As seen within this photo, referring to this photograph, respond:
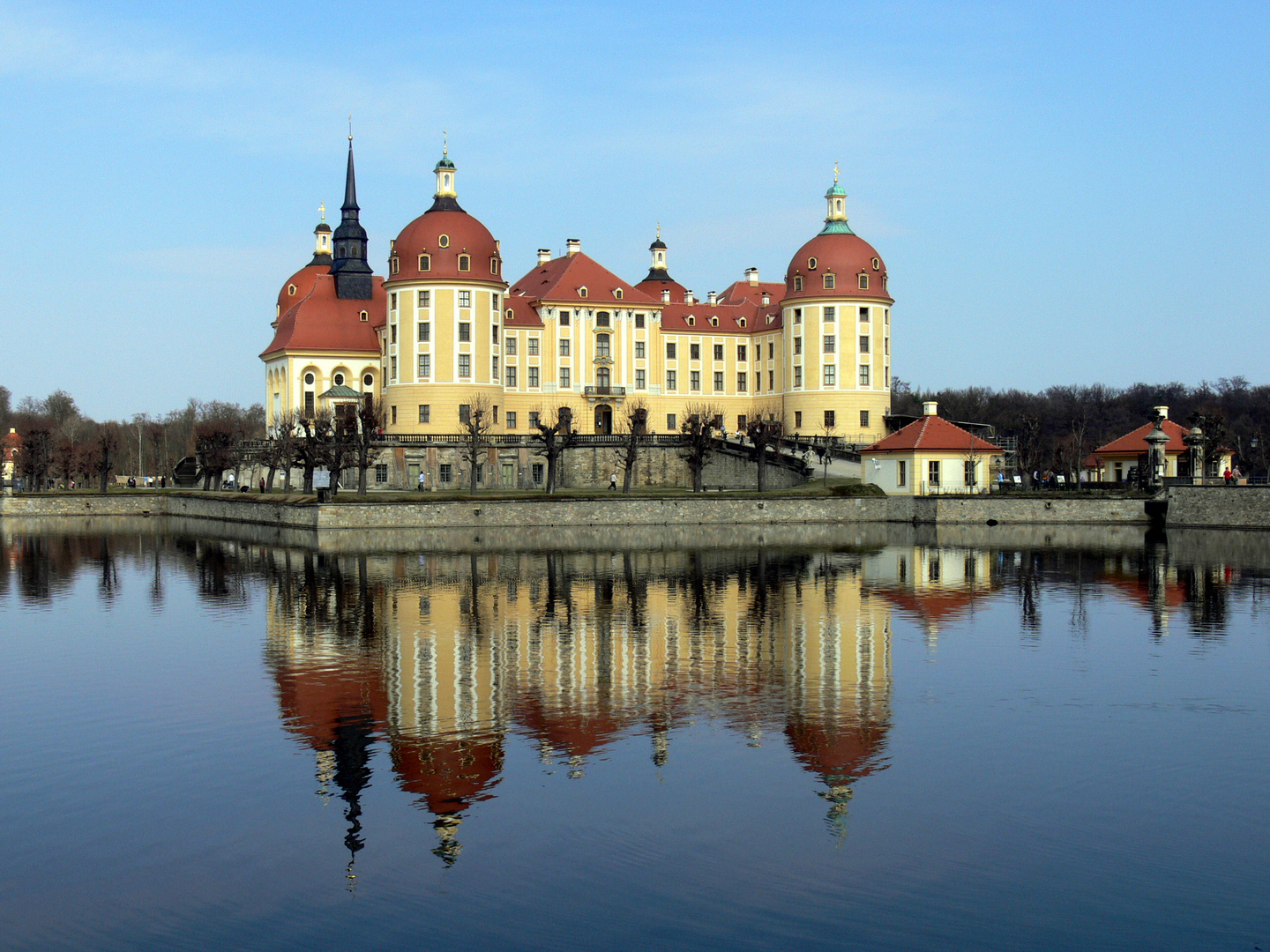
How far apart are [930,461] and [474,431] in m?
22.8

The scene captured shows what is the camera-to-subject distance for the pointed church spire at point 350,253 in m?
85.2

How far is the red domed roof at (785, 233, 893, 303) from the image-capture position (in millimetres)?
80250

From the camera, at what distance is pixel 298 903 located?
42.9 ft

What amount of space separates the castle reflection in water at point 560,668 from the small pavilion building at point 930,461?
2460 cm

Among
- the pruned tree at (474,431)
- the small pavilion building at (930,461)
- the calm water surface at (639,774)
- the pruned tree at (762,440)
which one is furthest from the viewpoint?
the pruned tree at (762,440)

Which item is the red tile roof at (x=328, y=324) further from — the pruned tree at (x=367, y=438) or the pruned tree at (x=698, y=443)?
the pruned tree at (x=698, y=443)

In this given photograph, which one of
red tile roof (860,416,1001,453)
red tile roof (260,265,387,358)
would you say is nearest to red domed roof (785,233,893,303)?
red tile roof (860,416,1001,453)

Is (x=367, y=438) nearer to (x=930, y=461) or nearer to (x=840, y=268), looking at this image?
(x=930, y=461)

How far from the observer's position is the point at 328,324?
82.3 m

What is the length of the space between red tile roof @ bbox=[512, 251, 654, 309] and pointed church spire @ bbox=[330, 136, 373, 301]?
10.2m

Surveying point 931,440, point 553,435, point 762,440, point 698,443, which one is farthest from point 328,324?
point 931,440

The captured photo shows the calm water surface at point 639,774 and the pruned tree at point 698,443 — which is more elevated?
the pruned tree at point 698,443

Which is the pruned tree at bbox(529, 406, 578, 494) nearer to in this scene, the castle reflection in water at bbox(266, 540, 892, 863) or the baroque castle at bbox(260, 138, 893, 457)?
the baroque castle at bbox(260, 138, 893, 457)

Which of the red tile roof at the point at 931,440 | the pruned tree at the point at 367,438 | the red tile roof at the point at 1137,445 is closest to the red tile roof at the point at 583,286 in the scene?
the pruned tree at the point at 367,438
